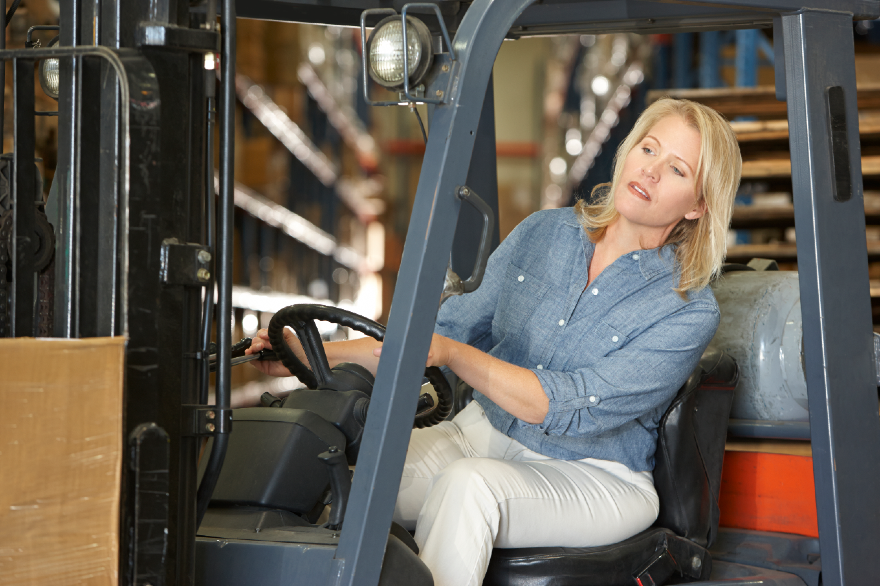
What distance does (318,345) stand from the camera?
218 centimetres

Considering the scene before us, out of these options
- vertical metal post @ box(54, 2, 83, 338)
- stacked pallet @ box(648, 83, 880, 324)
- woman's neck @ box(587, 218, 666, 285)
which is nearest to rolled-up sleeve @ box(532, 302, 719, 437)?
woman's neck @ box(587, 218, 666, 285)

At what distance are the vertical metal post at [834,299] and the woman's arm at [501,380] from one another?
0.66 metres

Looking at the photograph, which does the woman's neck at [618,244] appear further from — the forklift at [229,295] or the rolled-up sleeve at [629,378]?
the forklift at [229,295]

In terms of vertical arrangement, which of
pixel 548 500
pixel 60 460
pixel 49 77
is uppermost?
pixel 49 77

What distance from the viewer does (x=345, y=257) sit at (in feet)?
44.1

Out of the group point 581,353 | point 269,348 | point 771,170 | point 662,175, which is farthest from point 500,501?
point 771,170

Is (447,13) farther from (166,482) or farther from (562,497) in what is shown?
(166,482)

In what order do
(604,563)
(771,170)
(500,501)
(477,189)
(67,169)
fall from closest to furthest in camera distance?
(67,169) → (500,501) → (604,563) → (477,189) → (771,170)

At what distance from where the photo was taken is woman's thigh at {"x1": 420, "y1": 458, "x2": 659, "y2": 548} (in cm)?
202

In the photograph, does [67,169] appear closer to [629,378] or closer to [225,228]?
[225,228]

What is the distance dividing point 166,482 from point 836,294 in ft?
5.15

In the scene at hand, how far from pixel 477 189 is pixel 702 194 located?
0.96 m

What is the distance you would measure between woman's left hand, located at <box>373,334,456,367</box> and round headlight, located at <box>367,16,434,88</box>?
522mm

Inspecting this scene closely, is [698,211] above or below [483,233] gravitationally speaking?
above
